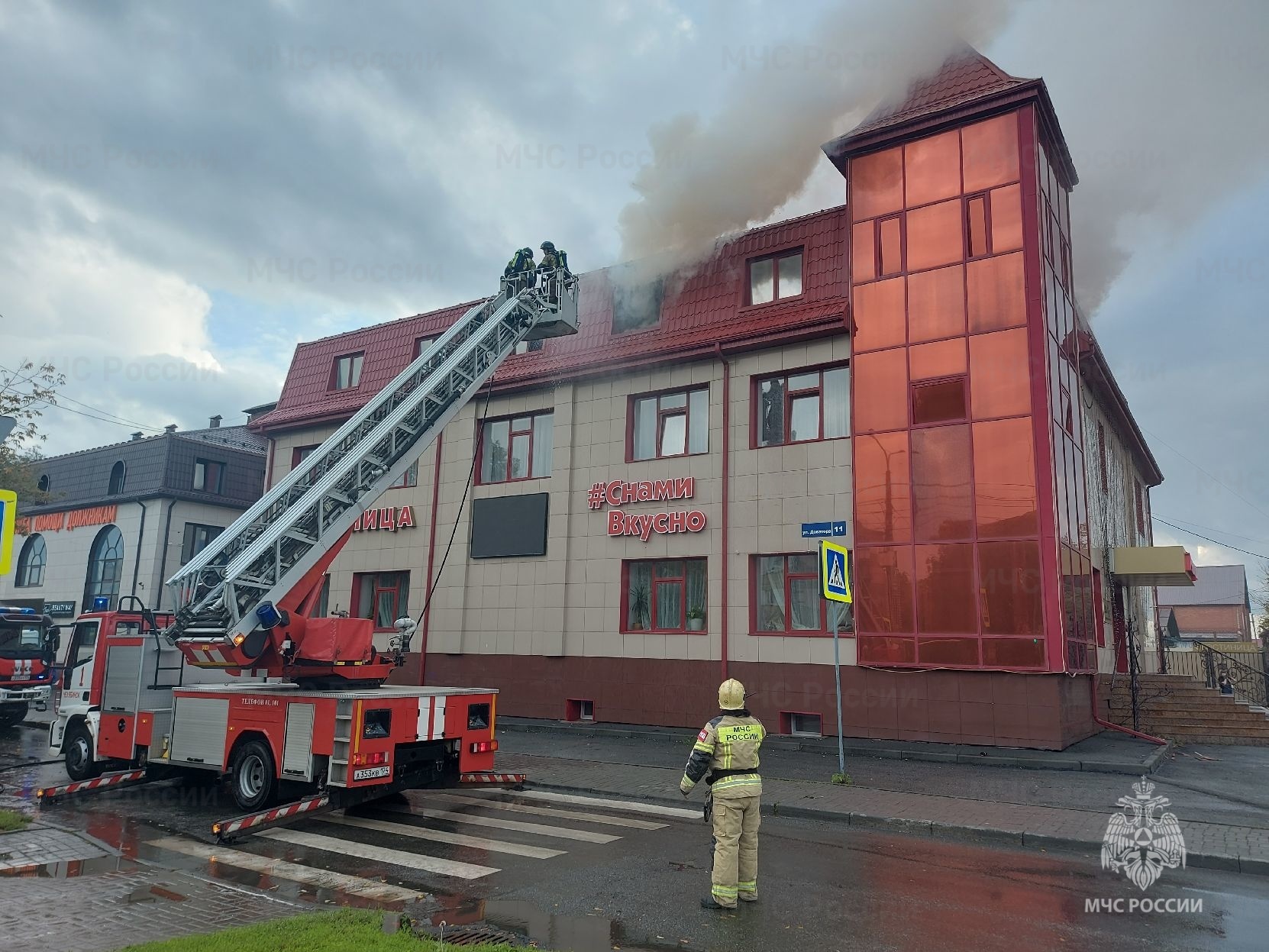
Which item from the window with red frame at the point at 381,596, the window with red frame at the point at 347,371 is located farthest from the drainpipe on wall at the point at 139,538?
the window with red frame at the point at 381,596

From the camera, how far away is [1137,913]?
6609 mm

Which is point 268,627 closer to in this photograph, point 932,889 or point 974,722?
point 932,889

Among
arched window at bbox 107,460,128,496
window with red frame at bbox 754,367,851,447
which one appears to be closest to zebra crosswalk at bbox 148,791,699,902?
window with red frame at bbox 754,367,851,447

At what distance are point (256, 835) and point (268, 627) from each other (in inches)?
97.8

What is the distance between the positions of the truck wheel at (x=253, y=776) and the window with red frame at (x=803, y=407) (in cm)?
1097

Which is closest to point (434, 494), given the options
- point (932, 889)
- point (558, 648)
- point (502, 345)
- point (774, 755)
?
point (558, 648)

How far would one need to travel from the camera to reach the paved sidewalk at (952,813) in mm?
8656

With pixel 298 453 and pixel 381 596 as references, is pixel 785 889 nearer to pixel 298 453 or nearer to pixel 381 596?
pixel 381 596

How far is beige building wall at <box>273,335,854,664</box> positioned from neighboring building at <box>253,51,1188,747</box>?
0.06 metres

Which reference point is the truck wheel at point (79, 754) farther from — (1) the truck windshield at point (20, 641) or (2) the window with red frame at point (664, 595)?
(2) the window with red frame at point (664, 595)

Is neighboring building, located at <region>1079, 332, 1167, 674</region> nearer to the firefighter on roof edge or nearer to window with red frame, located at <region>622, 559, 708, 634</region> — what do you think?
window with red frame, located at <region>622, 559, 708, 634</region>

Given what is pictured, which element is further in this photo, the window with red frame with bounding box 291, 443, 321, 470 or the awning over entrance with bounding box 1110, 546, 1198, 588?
the window with red frame with bounding box 291, 443, 321, 470

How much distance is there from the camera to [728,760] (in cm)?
673

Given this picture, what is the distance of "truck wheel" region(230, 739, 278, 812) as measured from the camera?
1018cm
